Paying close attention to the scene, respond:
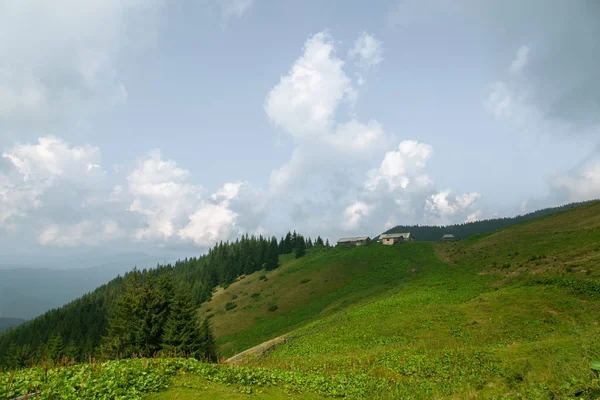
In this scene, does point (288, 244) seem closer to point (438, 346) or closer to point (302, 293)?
point (302, 293)

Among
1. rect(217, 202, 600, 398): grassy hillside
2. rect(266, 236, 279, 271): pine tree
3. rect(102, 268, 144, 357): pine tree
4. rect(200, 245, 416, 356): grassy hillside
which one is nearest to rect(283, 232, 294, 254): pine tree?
rect(266, 236, 279, 271): pine tree

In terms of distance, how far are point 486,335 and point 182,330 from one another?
31.8 meters

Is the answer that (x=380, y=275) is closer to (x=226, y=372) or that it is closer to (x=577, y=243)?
(x=577, y=243)

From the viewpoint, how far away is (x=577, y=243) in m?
50.1

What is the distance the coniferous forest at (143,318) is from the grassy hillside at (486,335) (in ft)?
35.4

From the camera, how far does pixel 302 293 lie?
8888 cm

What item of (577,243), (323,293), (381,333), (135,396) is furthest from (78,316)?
(577,243)

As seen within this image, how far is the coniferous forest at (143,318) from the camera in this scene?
35844 mm

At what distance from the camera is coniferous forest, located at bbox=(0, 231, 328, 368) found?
35.8m

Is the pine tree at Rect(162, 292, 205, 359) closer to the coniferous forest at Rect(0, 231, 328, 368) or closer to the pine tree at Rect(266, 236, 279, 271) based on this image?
the coniferous forest at Rect(0, 231, 328, 368)

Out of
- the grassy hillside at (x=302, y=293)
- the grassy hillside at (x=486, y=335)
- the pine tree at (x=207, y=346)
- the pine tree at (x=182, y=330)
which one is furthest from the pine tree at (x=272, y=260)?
the pine tree at (x=182, y=330)

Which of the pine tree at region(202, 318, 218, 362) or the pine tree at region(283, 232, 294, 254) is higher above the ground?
the pine tree at region(283, 232, 294, 254)

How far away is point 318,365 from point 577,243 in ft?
173

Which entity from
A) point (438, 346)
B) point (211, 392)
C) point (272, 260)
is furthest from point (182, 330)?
point (272, 260)
